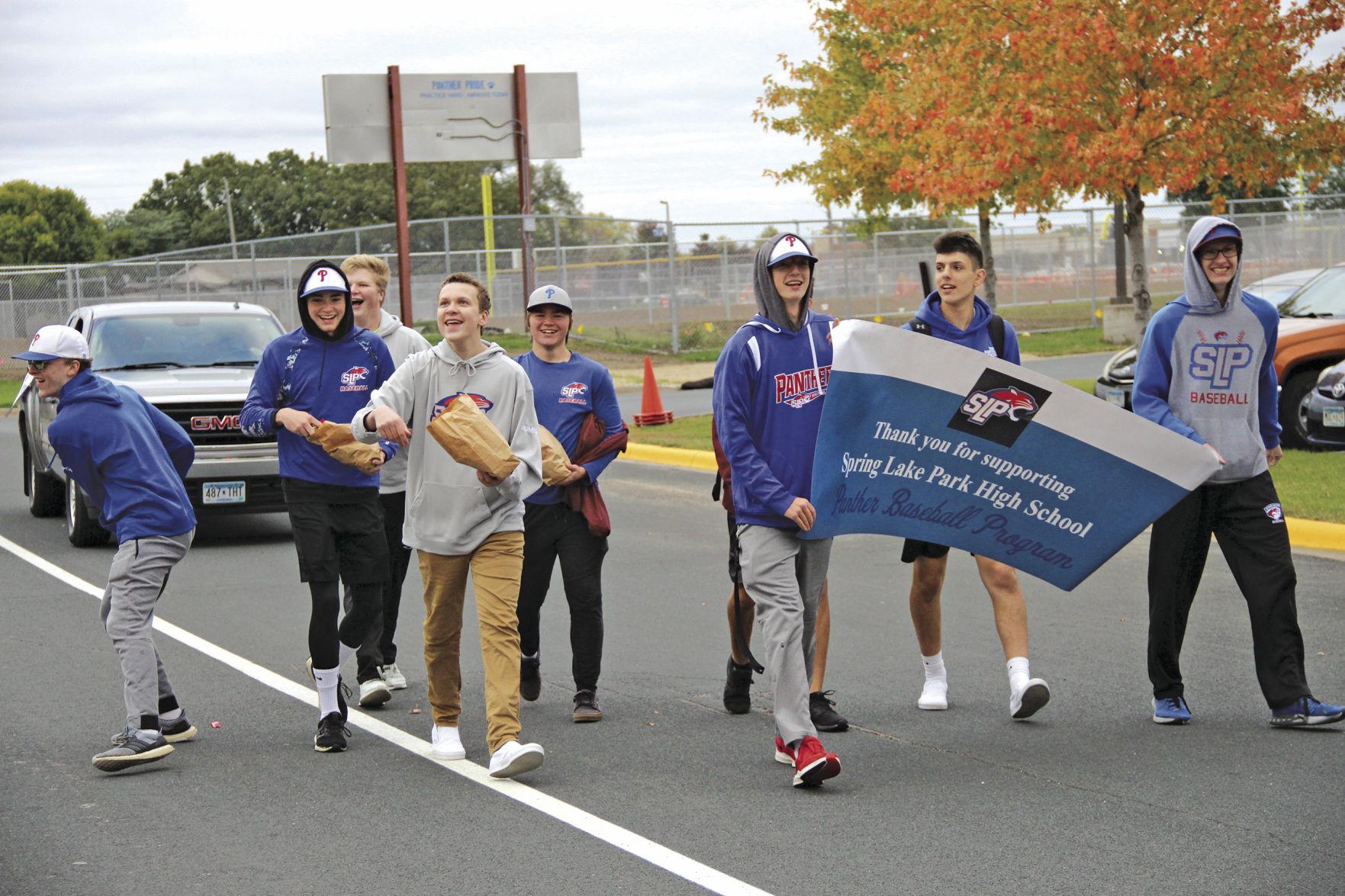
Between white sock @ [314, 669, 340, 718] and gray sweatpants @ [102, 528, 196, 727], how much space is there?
651 mm

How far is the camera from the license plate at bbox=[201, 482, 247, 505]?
473 inches

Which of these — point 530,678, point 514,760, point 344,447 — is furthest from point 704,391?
point 514,760

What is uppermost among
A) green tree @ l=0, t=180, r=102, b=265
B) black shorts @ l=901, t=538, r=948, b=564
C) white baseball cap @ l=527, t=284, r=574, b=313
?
green tree @ l=0, t=180, r=102, b=265

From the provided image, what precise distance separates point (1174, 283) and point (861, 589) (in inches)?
1113

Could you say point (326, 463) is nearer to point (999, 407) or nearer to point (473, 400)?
point (473, 400)

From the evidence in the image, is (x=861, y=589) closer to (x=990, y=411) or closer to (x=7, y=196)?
(x=990, y=411)

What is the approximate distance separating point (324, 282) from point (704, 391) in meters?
18.4

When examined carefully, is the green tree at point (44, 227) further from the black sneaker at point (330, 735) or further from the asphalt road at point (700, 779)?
the black sneaker at point (330, 735)

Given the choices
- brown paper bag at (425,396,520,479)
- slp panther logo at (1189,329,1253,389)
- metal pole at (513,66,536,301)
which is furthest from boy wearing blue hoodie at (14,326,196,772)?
metal pole at (513,66,536,301)

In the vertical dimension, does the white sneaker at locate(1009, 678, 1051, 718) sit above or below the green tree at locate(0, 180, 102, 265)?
below

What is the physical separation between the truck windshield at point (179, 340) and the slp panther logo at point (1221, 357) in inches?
341

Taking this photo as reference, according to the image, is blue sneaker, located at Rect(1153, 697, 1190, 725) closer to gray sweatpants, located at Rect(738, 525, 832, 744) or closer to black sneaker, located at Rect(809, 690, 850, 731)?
black sneaker, located at Rect(809, 690, 850, 731)

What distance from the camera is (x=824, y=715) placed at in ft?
21.7

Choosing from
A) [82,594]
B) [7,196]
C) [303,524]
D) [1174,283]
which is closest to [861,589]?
[303,524]
